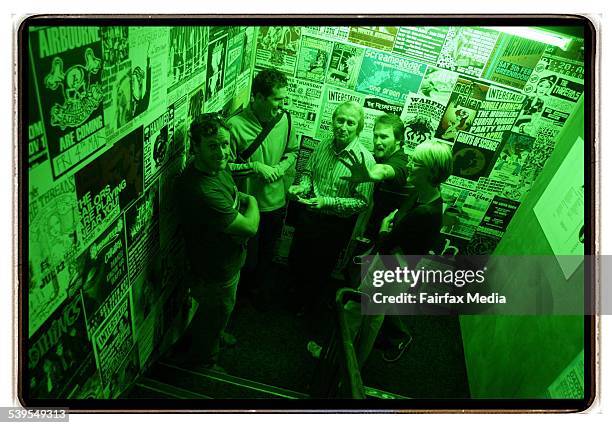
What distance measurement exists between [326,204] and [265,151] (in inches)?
8.3

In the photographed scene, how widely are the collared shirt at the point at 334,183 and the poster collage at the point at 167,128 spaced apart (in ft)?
0.09

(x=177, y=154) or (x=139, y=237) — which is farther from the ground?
(x=177, y=154)

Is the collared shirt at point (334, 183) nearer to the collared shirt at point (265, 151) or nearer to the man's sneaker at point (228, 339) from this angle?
the collared shirt at point (265, 151)

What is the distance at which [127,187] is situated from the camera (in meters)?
1.36

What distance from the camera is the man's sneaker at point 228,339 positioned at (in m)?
1.52

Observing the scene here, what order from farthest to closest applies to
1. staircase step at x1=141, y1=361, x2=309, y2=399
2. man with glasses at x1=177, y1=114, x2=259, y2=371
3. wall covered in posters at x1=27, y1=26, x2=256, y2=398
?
staircase step at x1=141, y1=361, x2=309, y2=399, man with glasses at x1=177, y1=114, x2=259, y2=371, wall covered in posters at x1=27, y1=26, x2=256, y2=398

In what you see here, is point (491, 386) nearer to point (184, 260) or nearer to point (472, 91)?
point (472, 91)

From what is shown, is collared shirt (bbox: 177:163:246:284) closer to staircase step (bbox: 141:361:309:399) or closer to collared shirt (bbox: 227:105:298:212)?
collared shirt (bbox: 227:105:298:212)

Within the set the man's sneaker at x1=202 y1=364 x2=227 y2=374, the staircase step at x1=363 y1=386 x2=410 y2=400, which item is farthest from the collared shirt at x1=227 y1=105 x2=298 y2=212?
the staircase step at x1=363 y1=386 x2=410 y2=400

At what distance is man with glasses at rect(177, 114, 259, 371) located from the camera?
1400 millimetres

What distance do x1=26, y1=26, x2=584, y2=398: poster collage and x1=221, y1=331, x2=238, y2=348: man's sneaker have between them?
0.15m

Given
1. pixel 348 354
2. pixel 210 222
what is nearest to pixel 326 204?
pixel 210 222

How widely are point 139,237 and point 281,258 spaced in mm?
373
